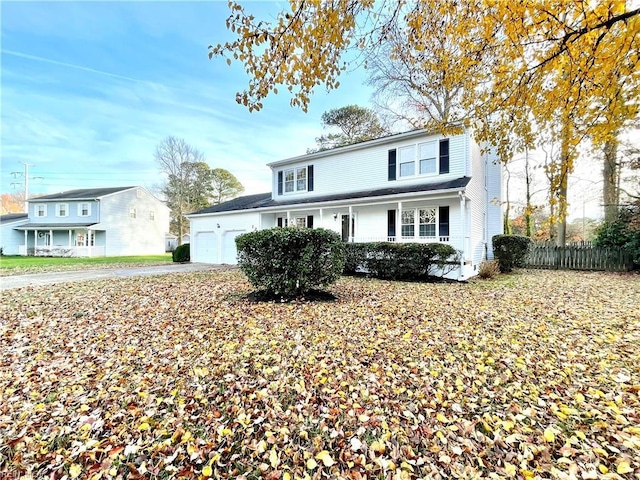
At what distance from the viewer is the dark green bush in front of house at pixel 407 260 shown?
10523 millimetres

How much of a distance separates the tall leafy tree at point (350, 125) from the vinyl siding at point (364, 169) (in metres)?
8.88

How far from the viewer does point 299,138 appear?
23.9 metres

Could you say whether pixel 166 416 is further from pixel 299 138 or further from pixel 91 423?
pixel 299 138

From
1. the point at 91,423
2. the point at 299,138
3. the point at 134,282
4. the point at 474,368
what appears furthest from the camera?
the point at 299,138

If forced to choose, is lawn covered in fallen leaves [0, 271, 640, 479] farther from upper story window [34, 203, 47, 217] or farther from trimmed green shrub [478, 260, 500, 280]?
upper story window [34, 203, 47, 217]

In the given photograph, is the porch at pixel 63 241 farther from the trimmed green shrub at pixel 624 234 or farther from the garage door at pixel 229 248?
the trimmed green shrub at pixel 624 234

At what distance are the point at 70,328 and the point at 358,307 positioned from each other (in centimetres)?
548

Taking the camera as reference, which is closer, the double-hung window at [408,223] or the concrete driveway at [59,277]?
the concrete driveway at [59,277]

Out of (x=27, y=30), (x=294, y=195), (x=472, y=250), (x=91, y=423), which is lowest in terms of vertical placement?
(x=91, y=423)

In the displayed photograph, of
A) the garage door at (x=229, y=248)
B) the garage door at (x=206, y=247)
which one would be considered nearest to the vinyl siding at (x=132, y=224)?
the garage door at (x=206, y=247)

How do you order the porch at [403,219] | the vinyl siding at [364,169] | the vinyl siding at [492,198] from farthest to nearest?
the vinyl siding at [492,198]
the vinyl siding at [364,169]
the porch at [403,219]

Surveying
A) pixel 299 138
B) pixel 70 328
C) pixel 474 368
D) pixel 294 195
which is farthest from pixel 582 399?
pixel 299 138

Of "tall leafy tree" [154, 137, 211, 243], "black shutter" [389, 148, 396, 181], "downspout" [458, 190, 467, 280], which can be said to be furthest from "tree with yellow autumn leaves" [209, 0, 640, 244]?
"tall leafy tree" [154, 137, 211, 243]

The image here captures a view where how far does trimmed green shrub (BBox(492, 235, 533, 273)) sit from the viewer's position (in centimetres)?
1334
